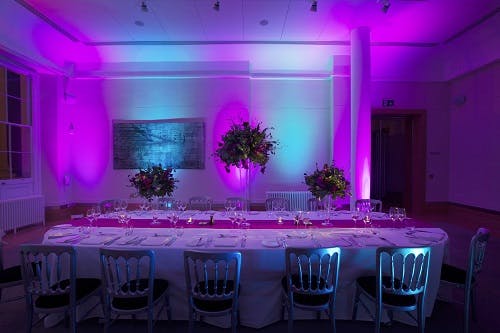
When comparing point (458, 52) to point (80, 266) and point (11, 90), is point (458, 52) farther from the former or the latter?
point (11, 90)

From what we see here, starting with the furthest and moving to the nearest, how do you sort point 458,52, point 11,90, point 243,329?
point 458,52
point 11,90
point 243,329

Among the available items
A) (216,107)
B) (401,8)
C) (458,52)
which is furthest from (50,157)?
(458,52)

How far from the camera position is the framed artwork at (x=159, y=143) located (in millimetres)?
6848

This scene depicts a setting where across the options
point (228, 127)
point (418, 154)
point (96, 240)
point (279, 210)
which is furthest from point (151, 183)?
point (418, 154)

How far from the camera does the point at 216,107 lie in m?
6.82

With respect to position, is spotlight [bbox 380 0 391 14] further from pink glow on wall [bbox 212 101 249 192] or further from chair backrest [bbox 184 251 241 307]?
chair backrest [bbox 184 251 241 307]

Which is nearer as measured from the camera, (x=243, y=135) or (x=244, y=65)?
(x=243, y=135)

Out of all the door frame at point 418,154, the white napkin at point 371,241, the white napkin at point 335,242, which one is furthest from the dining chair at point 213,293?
the door frame at point 418,154

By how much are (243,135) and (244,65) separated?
297 centimetres

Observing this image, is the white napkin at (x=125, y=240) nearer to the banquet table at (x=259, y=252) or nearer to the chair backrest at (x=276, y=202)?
the banquet table at (x=259, y=252)

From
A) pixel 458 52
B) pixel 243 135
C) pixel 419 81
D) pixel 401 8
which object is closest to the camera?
pixel 243 135

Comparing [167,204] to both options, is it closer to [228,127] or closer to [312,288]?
[312,288]

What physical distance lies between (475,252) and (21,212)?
737 cm

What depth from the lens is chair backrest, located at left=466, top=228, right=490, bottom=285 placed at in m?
2.55
